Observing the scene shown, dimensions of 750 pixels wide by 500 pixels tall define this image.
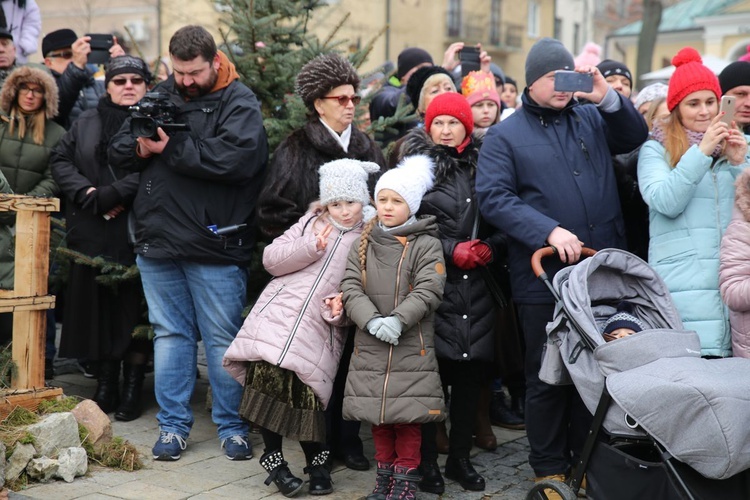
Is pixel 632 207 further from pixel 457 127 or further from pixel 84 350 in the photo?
pixel 84 350

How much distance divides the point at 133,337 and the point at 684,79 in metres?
3.87

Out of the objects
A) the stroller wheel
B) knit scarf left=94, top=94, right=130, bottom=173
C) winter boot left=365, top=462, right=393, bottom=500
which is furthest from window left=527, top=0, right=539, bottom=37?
the stroller wheel

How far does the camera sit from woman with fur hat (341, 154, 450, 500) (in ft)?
15.8

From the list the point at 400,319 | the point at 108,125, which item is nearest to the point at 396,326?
the point at 400,319

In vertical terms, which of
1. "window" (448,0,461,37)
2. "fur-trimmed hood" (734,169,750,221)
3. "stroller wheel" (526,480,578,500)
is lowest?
"stroller wheel" (526,480,578,500)

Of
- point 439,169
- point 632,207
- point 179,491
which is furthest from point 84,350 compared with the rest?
point 632,207

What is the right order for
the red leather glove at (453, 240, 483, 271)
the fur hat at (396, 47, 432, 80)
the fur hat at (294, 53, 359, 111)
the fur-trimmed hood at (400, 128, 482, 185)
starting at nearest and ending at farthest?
the red leather glove at (453, 240, 483, 271)
the fur-trimmed hood at (400, 128, 482, 185)
the fur hat at (294, 53, 359, 111)
the fur hat at (396, 47, 432, 80)

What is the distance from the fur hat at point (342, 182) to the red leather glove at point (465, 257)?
60 centimetres

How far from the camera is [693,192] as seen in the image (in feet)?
16.2

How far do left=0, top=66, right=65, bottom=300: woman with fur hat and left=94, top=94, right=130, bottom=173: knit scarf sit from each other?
54 centimetres

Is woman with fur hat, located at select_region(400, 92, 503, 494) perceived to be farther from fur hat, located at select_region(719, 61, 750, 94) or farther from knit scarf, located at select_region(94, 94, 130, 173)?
knit scarf, located at select_region(94, 94, 130, 173)

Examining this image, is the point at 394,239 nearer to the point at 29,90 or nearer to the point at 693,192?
the point at 693,192

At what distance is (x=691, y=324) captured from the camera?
484 centimetres

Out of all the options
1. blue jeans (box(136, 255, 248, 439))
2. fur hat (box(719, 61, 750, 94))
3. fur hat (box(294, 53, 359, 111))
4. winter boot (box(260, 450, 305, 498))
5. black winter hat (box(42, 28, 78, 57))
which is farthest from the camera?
black winter hat (box(42, 28, 78, 57))
